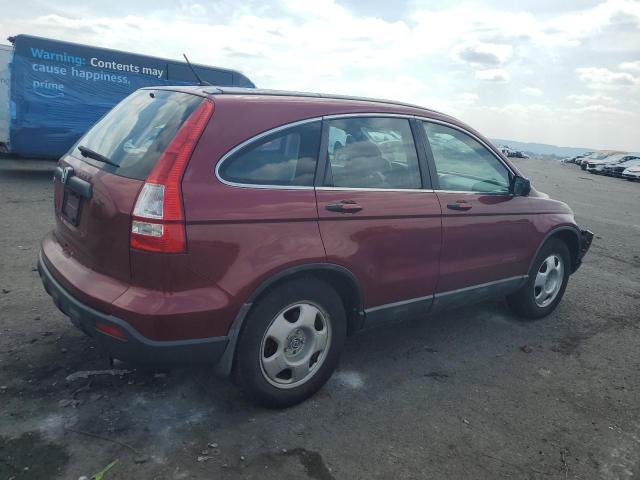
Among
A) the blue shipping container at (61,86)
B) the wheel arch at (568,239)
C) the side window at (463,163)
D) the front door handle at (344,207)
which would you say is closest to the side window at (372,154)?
the front door handle at (344,207)

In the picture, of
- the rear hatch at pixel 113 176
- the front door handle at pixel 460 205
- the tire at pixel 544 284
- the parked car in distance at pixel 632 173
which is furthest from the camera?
the parked car in distance at pixel 632 173

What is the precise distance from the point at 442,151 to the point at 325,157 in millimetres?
1170

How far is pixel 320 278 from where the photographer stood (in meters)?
3.14

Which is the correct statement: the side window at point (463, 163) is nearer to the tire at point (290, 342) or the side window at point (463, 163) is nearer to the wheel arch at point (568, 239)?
the wheel arch at point (568, 239)

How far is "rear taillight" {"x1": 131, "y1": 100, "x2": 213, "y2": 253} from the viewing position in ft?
8.25

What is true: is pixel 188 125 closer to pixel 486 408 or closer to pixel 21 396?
pixel 21 396

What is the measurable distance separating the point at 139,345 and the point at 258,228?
2.78 ft

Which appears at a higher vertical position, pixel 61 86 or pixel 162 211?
pixel 61 86

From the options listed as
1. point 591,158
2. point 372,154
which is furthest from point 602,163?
point 372,154

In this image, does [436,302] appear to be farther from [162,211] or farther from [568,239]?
[162,211]

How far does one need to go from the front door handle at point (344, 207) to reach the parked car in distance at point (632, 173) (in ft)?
103

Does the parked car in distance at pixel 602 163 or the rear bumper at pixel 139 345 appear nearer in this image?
the rear bumper at pixel 139 345

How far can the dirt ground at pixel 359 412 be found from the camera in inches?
104

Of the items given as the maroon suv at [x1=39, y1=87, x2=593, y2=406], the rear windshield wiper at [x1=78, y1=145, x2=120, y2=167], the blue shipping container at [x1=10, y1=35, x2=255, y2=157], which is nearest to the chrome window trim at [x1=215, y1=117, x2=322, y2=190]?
the maroon suv at [x1=39, y1=87, x2=593, y2=406]
